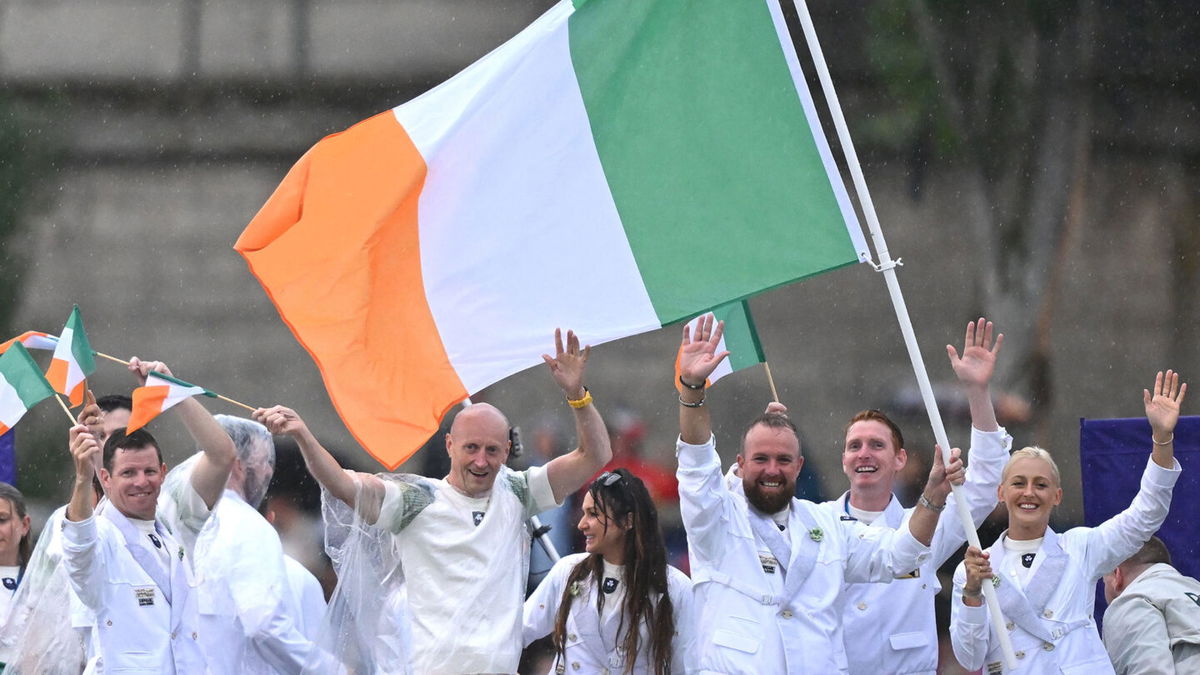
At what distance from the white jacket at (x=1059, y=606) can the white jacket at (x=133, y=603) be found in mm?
3026

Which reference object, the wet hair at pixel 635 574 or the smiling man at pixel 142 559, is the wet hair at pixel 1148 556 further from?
the smiling man at pixel 142 559

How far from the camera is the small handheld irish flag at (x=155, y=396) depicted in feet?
21.4

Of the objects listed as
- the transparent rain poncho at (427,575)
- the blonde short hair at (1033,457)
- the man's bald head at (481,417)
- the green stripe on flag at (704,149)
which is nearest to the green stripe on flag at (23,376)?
the transparent rain poncho at (427,575)

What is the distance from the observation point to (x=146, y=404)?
6.57m

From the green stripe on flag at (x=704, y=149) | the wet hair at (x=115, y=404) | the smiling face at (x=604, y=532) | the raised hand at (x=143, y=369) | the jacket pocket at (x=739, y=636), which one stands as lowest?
the jacket pocket at (x=739, y=636)

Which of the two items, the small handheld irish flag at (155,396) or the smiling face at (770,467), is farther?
the smiling face at (770,467)

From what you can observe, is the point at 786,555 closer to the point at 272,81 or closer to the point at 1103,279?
the point at 1103,279

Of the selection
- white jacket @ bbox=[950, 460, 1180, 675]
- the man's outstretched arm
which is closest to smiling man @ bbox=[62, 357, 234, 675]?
the man's outstretched arm

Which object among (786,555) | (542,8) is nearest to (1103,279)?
(542,8)

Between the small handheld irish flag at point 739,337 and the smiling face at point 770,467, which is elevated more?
the small handheld irish flag at point 739,337

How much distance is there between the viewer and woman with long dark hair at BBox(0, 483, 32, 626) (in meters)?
7.82

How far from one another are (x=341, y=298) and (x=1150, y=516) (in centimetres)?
320

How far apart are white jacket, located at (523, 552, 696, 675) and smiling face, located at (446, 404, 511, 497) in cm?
61

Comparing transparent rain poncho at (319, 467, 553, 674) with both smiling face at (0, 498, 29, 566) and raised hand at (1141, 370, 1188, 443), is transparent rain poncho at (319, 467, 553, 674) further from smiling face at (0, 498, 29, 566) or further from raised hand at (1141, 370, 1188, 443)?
raised hand at (1141, 370, 1188, 443)
